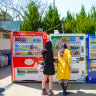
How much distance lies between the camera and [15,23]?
955 inches

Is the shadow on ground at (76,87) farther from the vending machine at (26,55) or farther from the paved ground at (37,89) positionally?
the vending machine at (26,55)

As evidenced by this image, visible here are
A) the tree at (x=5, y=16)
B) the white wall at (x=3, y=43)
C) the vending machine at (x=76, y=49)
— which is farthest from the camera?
the tree at (x=5, y=16)

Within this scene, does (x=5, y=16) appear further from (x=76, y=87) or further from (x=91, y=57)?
(x=76, y=87)

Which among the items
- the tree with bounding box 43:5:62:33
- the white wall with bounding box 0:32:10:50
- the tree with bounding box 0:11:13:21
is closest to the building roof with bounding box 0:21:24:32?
the tree with bounding box 43:5:62:33

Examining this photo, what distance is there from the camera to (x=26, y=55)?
672cm

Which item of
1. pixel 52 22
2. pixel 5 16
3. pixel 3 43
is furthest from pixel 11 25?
pixel 5 16

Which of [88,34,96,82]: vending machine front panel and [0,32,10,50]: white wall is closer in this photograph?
[88,34,96,82]: vending machine front panel

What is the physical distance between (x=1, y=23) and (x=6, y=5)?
542 inches

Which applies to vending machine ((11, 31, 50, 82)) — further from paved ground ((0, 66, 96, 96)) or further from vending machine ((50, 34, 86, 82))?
vending machine ((50, 34, 86, 82))

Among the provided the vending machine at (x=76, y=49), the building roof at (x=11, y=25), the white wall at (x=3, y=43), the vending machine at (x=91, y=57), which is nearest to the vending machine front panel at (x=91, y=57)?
the vending machine at (x=91, y=57)

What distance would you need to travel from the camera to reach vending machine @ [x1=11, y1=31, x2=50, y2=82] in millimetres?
6695

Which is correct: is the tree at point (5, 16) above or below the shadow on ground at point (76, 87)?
above

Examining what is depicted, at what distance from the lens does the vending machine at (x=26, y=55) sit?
22.0 feet

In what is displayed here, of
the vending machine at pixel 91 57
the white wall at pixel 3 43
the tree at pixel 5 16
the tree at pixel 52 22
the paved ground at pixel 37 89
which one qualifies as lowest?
the paved ground at pixel 37 89
